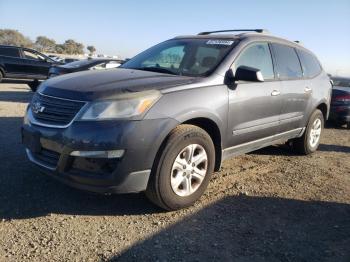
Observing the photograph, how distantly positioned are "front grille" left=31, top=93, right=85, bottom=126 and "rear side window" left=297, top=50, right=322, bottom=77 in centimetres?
395

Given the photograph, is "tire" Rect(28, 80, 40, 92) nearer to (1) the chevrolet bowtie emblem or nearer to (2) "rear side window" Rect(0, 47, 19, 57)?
(2) "rear side window" Rect(0, 47, 19, 57)

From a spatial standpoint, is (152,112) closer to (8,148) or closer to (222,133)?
(222,133)

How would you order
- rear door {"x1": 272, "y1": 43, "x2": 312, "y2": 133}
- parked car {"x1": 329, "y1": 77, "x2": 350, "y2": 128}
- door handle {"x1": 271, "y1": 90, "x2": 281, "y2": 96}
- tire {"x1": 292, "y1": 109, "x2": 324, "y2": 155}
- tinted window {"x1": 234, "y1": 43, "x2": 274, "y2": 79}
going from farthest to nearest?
parked car {"x1": 329, "y1": 77, "x2": 350, "y2": 128}, tire {"x1": 292, "y1": 109, "x2": 324, "y2": 155}, rear door {"x1": 272, "y1": 43, "x2": 312, "y2": 133}, door handle {"x1": 271, "y1": 90, "x2": 281, "y2": 96}, tinted window {"x1": 234, "y1": 43, "x2": 274, "y2": 79}

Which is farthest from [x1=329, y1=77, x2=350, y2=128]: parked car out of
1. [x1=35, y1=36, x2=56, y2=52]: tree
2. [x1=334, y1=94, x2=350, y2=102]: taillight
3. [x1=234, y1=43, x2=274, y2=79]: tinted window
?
[x1=35, y1=36, x2=56, y2=52]: tree

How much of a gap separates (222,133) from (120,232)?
1.58 metres

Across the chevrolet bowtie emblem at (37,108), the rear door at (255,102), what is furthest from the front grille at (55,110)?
the rear door at (255,102)

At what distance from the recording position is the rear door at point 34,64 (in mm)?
15852

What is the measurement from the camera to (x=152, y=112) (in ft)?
→ 11.8

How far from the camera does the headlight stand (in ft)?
11.4

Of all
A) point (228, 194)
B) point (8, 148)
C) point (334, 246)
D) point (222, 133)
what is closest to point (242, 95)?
point (222, 133)

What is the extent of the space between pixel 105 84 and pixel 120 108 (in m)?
0.42

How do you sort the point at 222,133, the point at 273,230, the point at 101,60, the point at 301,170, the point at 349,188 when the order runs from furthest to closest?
the point at 101,60
the point at 301,170
the point at 349,188
the point at 222,133
the point at 273,230

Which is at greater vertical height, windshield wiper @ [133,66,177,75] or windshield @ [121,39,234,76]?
windshield @ [121,39,234,76]

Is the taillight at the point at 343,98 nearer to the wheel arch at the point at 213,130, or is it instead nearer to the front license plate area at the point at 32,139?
the wheel arch at the point at 213,130
